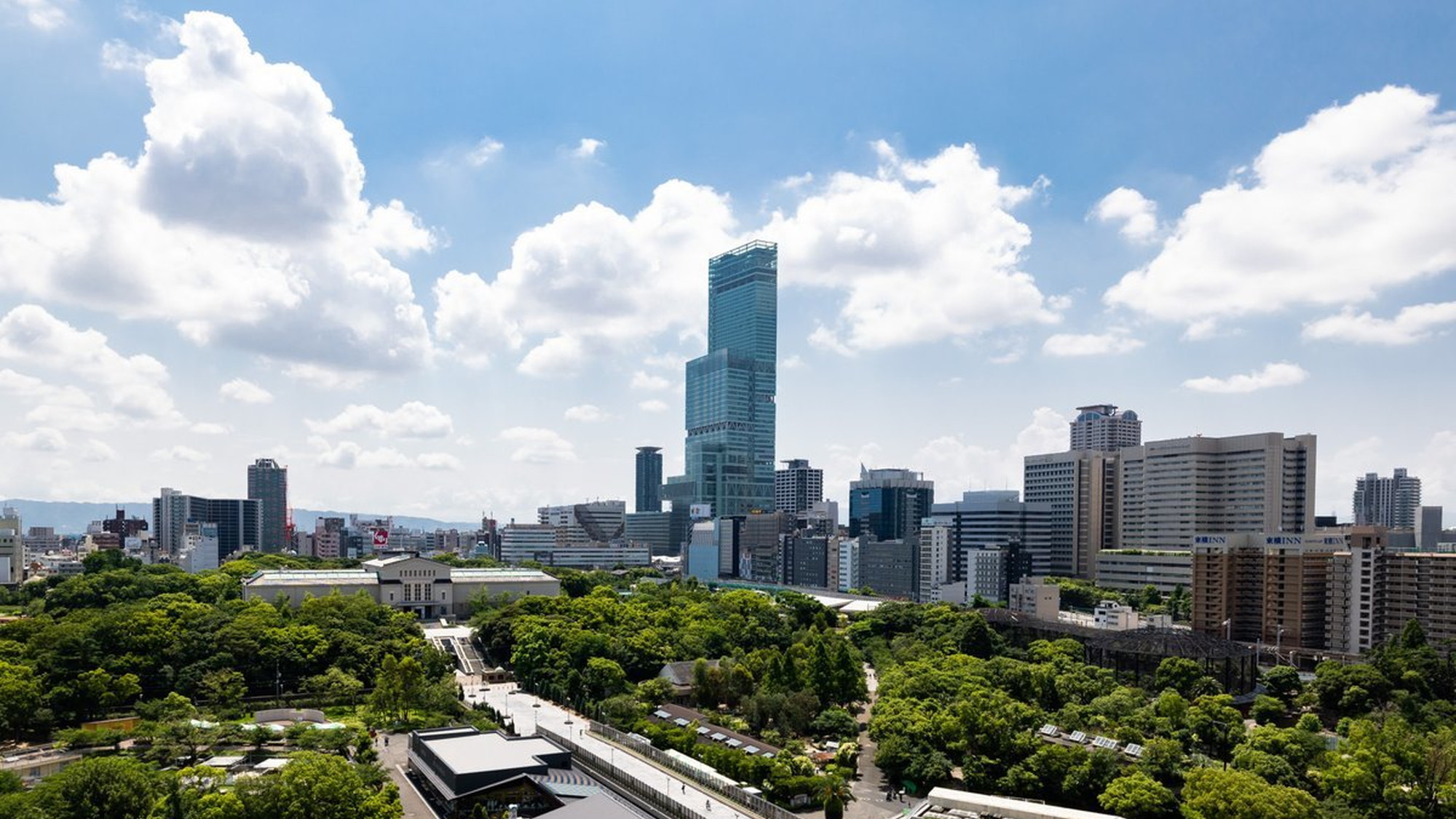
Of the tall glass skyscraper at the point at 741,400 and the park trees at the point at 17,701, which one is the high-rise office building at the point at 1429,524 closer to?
the tall glass skyscraper at the point at 741,400

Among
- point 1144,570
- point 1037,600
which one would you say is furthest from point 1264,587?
point 1144,570

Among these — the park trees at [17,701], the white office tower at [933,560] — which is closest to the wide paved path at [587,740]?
the park trees at [17,701]

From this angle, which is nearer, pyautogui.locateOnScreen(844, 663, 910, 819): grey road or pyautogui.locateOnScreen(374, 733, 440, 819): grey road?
pyautogui.locateOnScreen(374, 733, 440, 819): grey road

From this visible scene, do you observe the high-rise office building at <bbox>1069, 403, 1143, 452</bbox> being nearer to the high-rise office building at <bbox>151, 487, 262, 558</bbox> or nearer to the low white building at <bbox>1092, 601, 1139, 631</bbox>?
the low white building at <bbox>1092, 601, 1139, 631</bbox>

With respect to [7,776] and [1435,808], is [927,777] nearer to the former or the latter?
[1435,808]

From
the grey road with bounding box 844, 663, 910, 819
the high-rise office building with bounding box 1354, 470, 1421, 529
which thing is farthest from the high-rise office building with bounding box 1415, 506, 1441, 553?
the grey road with bounding box 844, 663, 910, 819

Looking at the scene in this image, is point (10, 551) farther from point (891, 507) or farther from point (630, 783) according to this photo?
point (891, 507)
